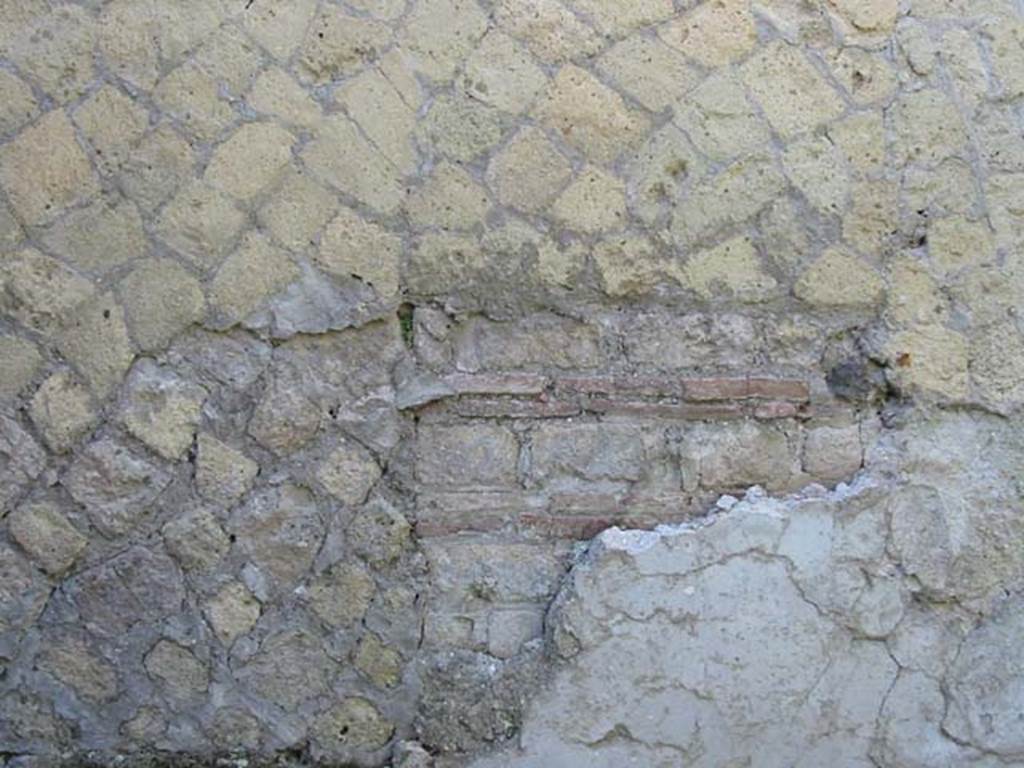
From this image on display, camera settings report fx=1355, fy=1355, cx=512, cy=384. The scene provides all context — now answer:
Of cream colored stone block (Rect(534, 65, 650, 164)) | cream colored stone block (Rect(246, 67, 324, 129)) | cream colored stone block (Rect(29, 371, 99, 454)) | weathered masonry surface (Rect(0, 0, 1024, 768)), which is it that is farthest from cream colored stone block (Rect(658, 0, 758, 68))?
cream colored stone block (Rect(29, 371, 99, 454))

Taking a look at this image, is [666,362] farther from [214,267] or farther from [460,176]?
[214,267]

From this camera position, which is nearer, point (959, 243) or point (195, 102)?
point (195, 102)

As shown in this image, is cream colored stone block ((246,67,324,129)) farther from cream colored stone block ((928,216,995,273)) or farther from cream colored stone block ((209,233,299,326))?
cream colored stone block ((928,216,995,273))

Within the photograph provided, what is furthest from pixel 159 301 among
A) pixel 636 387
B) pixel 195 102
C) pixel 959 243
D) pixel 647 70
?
pixel 959 243

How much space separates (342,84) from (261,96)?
0.56 ft

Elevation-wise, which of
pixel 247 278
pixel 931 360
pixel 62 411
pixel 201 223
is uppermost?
pixel 201 223

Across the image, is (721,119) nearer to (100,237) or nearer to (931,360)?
(931,360)

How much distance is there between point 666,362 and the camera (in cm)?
298

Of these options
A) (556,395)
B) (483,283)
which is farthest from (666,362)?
(483,283)

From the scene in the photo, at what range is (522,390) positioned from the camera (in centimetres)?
295

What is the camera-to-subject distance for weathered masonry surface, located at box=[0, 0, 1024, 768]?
2830 millimetres

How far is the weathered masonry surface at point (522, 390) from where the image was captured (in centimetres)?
283

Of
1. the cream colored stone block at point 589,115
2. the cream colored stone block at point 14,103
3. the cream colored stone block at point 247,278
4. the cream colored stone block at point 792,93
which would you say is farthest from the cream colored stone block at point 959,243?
the cream colored stone block at point 14,103

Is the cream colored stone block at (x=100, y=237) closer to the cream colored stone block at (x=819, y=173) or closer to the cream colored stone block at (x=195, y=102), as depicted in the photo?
the cream colored stone block at (x=195, y=102)
